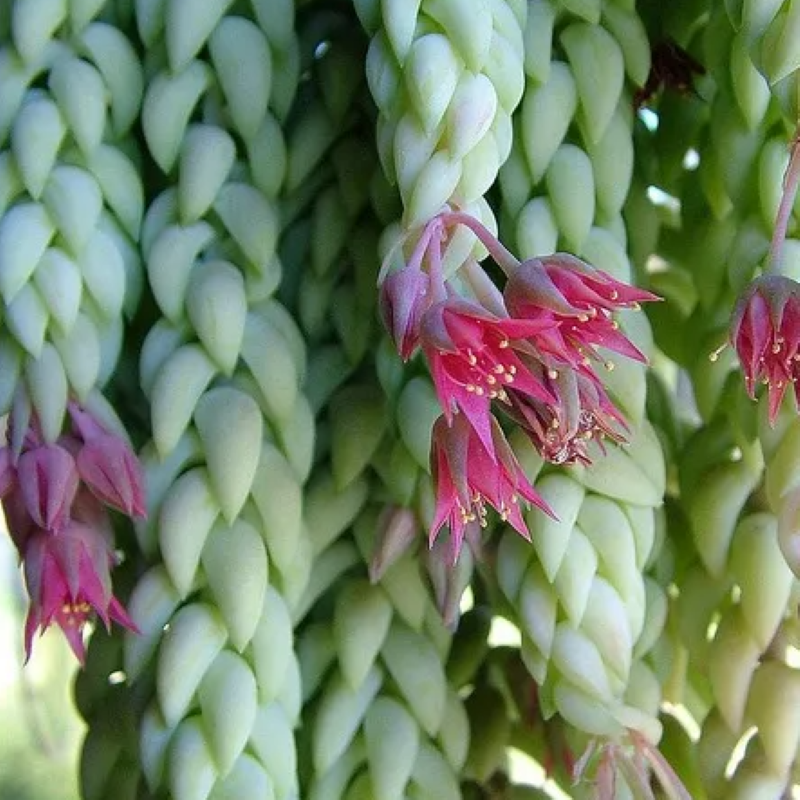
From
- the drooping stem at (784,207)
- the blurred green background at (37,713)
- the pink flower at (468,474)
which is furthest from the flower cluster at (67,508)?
the blurred green background at (37,713)

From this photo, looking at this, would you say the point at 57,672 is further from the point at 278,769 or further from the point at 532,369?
the point at 532,369

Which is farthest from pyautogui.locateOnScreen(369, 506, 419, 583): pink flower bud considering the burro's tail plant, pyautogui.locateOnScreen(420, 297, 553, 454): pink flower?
pyautogui.locateOnScreen(420, 297, 553, 454): pink flower

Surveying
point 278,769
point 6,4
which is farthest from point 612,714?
point 6,4

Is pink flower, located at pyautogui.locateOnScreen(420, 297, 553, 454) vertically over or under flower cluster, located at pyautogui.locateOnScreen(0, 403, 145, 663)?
over

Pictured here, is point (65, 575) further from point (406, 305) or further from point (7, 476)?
point (406, 305)

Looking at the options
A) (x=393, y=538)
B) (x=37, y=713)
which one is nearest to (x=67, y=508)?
(x=393, y=538)

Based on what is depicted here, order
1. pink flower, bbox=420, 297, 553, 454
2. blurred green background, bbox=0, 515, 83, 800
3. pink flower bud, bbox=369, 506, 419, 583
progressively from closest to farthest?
pink flower, bbox=420, 297, 553, 454 < pink flower bud, bbox=369, 506, 419, 583 < blurred green background, bbox=0, 515, 83, 800

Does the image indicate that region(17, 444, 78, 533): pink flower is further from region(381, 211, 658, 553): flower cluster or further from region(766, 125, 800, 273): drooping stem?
region(766, 125, 800, 273): drooping stem
